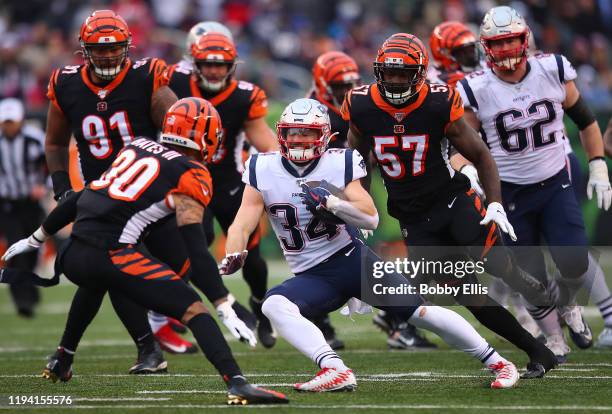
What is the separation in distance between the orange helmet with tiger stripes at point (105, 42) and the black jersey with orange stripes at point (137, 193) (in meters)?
1.46

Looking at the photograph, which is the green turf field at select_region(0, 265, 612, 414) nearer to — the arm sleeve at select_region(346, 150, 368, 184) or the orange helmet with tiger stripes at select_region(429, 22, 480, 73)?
the arm sleeve at select_region(346, 150, 368, 184)

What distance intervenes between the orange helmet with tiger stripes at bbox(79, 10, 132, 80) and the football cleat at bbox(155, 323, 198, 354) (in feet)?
6.22

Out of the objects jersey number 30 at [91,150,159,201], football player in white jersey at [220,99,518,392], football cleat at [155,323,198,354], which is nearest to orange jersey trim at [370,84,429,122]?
football player in white jersey at [220,99,518,392]

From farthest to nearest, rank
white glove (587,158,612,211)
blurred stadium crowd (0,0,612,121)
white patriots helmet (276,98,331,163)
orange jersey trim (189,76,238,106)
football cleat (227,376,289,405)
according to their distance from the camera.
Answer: blurred stadium crowd (0,0,612,121), orange jersey trim (189,76,238,106), white glove (587,158,612,211), white patriots helmet (276,98,331,163), football cleat (227,376,289,405)

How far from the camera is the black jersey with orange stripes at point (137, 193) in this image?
5.20 meters

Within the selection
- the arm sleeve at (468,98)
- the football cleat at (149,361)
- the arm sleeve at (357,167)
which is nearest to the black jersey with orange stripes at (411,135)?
the arm sleeve at (357,167)

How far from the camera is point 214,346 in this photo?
5.02 meters

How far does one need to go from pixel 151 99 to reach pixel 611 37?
1053 cm

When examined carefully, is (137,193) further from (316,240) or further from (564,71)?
(564,71)

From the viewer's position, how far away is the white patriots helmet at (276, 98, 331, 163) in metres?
5.59

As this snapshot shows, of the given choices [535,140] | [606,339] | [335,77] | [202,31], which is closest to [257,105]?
[335,77]

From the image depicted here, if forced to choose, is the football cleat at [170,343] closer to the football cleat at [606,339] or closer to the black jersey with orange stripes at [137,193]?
the black jersey with orange stripes at [137,193]

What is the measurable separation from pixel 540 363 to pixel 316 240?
4.45ft

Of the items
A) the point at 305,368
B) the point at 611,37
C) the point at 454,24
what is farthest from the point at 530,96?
the point at 611,37
